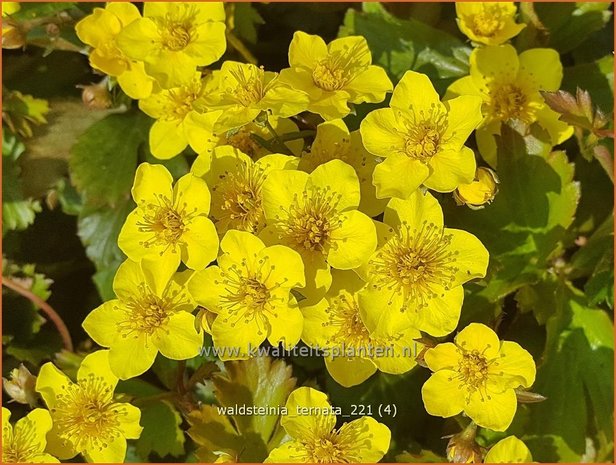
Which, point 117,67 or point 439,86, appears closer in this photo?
point 117,67

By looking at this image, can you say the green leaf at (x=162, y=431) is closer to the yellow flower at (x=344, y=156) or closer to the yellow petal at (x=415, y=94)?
the yellow flower at (x=344, y=156)

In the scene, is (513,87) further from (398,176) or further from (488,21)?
(398,176)

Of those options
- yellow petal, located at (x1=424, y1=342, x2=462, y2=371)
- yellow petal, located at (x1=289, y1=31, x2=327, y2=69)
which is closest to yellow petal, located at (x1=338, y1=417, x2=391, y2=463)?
yellow petal, located at (x1=424, y1=342, x2=462, y2=371)

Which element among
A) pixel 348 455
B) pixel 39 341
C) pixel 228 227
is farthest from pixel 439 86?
pixel 39 341

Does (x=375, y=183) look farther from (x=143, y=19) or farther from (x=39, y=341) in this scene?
(x=39, y=341)

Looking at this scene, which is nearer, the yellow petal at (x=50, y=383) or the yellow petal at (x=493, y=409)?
the yellow petal at (x=493, y=409)

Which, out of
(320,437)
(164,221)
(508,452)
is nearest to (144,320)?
(164,221)

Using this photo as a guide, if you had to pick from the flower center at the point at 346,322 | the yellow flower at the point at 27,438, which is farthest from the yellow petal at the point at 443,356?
the yellow flower at the point at 27,438
